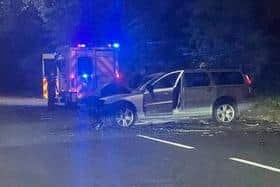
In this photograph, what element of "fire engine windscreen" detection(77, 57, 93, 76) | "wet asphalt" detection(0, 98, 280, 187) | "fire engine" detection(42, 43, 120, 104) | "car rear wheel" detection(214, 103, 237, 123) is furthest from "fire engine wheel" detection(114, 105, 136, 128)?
"fire engine windscreen" detection(77, 57, 93, 76)

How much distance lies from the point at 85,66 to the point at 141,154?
43.2ft

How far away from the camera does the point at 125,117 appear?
1862cm

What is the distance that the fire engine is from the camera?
25172 mm

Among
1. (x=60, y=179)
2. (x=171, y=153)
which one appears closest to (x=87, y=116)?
(x=171, y=153)

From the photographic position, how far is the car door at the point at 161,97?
1878 cm

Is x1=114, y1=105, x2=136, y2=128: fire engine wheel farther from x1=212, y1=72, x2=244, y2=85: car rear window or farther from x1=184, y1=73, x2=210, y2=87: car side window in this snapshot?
x1=212, y1=72, x2=244, y2=85: car rear window

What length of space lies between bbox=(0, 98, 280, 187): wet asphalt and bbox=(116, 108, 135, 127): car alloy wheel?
0.57m

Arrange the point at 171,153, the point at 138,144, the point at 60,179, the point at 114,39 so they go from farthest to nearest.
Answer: the point at 114,39, the point at 138,144, the point at 171,153, the point at 60,179

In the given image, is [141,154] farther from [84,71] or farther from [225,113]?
[84,71]

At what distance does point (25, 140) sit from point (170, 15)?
13042mm

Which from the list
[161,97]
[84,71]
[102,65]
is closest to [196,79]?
[161,97]

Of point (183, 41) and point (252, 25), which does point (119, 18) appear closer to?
point (183, 41)

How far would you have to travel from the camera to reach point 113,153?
13.1 metres

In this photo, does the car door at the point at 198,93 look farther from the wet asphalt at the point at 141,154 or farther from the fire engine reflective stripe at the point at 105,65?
the fire engine reflective stripe at the point at 105,65
